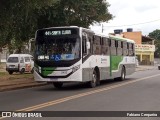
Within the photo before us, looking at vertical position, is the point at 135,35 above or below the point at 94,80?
above

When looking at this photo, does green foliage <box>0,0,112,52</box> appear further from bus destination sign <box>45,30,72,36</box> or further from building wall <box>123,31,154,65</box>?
building wall <box>123,31,154,65</box>

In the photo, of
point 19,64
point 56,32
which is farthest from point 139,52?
point 56,32

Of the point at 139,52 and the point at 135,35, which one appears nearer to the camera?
the point at 139,52

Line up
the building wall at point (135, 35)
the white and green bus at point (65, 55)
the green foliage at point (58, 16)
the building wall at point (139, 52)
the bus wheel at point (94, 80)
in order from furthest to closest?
the building wall at point (135, 35), the building wall at point (139, 52), the green foliage at point (58, 16), the bus wheel at point (94, 80), the white and green bus at point (65, 55)

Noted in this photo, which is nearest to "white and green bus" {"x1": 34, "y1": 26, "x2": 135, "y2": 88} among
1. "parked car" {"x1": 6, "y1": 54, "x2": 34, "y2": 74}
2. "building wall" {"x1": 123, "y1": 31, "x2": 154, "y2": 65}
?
"parked car" {"x1": 6, "y1": 54, "x2": 34, "y2": 74}

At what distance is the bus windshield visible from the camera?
20.9 meters

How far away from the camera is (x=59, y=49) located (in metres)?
21.0

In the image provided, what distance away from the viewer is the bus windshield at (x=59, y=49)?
823 inches

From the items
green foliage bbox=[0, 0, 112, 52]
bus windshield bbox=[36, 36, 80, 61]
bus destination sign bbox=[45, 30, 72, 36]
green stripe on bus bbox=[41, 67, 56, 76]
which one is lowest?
green stripe on bus bbox=[41, 67, 56, 76]

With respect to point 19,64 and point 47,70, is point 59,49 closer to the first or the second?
point 47,70

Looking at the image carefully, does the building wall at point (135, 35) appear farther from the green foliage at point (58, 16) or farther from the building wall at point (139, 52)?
the green foliage at point (58, 16)

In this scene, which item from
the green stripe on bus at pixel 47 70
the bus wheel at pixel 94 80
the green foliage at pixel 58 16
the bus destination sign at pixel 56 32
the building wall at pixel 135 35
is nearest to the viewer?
the green stripe on bus at pixel 47 70

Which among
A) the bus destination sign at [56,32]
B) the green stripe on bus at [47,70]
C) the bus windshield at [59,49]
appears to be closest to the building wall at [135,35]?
the bus destination sign at [56,32]

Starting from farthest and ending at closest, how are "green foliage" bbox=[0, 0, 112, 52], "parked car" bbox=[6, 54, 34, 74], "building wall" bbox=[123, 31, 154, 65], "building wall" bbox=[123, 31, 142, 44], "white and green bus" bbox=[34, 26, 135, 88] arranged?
"building wall" bbox=[123, 31, 142, 44] → "building wall" bbox=[123, 31, 154, 65] → "parked car" bbox=[6, 54, 34, 74] → "green foliage" bbox=[0, 0, 112, 52] → "white and green bus" bbox=[34, 26, 135, 88]
